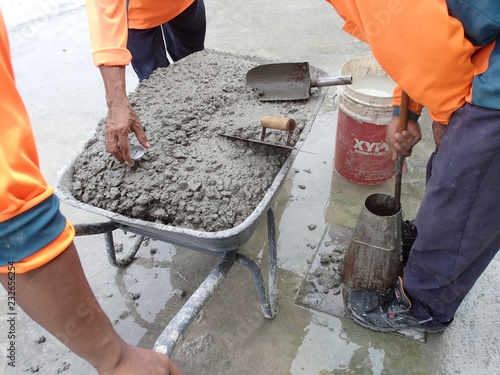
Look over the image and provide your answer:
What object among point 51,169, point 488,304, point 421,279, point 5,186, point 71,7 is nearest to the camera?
point 5,186

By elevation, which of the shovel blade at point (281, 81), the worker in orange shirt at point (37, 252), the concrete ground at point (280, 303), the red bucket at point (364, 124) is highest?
the worker in orange shirt at point (37, 252)

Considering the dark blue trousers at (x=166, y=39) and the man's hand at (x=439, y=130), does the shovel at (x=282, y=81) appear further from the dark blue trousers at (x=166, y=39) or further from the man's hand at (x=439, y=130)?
the dark blue trousers at (x=166, y=39)

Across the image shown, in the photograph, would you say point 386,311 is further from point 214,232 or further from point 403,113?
point 214,232

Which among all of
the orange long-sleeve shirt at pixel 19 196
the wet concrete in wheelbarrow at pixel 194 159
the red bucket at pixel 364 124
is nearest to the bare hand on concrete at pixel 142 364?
the orange long-sleeve shirt at pixel 19 196

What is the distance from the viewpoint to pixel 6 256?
715 millimetres

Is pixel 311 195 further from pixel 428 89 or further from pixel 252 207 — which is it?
pixel 428 89

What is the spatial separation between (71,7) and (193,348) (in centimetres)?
566

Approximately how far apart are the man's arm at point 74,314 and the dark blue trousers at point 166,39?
2.00 meters

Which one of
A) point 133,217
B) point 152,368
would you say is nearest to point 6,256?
point 152,368

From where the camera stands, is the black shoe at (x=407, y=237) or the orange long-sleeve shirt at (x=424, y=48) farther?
the black shoe at (x=407, y=237)

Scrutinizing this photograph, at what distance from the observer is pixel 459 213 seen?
140cm

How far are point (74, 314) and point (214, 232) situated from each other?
1.82 ft

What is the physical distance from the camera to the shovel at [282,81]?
6.38 ft

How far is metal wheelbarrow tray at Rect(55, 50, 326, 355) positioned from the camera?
4.14 ft
